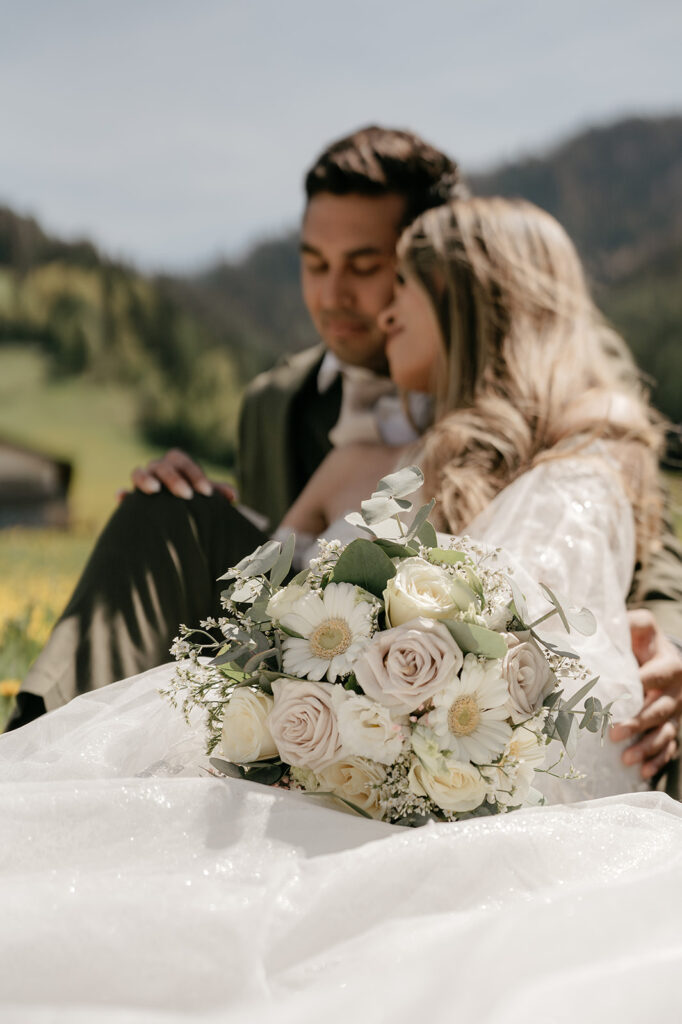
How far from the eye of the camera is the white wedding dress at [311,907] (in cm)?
67

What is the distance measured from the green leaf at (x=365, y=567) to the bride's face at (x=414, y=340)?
100 cm

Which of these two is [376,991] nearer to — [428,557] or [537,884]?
[537,884]

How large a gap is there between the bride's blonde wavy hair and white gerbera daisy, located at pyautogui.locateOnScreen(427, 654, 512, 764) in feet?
2.08

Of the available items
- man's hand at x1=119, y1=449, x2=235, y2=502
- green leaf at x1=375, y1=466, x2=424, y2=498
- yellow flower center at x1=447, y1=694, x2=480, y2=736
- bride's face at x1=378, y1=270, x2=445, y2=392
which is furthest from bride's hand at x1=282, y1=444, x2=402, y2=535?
yellow flower center at x1=447, y1=694, x2=480, y2=736

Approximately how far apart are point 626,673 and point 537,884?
0.50 m

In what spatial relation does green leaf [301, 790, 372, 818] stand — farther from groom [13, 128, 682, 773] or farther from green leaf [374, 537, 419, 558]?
groom [13, 128, 682, 773]

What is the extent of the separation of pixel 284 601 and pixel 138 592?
2.49 feet

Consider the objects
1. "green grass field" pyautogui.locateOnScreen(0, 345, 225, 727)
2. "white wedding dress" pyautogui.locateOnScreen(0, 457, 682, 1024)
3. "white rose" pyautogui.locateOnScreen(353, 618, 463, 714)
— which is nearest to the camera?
"white wedding dress" pyautogui.locateOnScreen(0, 457, 682, 1024)

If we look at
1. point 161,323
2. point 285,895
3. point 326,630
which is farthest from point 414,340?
point 161,323

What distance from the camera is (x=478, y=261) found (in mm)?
1837

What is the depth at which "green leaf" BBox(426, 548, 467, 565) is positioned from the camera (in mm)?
956

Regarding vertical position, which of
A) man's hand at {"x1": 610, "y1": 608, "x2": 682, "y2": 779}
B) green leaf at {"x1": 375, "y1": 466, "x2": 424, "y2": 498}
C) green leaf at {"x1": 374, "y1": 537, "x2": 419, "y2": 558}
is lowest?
man's hand at {"x1": 610, "y1": 608, "x2": 682, "y2": 779}

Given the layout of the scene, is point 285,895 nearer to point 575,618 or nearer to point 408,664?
point 408,664

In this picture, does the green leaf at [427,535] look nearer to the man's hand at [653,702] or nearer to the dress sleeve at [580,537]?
the dress sleeve at [580,537]
